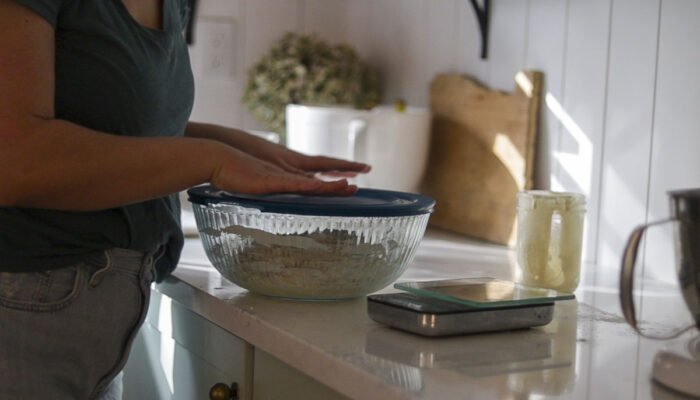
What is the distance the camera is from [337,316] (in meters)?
0.96

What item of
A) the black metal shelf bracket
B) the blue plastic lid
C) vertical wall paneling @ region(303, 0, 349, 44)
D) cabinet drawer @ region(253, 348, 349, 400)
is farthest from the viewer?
vertical wall paneling @ region(303, 0, 349, 44)

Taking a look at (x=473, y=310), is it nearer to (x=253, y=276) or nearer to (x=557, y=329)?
(x=557, y=329)

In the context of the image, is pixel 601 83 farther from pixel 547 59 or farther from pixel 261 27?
pixel 261 27

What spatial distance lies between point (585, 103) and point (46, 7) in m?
0.90

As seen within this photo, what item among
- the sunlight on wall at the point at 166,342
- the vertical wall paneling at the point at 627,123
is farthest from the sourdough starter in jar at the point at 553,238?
the sunlight on wall at the point at 166,342

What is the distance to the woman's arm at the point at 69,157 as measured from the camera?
815mm

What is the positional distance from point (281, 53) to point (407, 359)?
129 centimetres

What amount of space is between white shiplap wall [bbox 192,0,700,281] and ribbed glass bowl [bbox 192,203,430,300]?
0.45 m

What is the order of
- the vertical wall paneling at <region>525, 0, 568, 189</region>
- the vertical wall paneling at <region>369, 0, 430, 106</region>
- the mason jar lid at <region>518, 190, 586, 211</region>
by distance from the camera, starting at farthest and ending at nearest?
the vertical wall paneling at <region>369, 0, 430, 106</region> → the vertical wall paneling at <region>525, 0, 568, 189</region> → the mason jar lid at <region>518, 190, 586, 211</region>

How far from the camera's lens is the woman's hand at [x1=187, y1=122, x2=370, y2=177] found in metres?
1.20

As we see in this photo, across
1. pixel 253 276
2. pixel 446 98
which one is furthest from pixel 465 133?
pixel 253 276

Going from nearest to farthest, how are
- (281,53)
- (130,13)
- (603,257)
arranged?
(130,13) → (603,257) → (281,53)

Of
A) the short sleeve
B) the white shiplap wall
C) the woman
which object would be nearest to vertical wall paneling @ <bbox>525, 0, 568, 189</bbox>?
the white shiplap wall

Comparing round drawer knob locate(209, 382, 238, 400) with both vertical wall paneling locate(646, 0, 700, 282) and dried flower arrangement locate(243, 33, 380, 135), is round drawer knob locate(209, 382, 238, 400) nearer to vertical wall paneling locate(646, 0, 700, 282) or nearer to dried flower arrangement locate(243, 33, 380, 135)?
vertical wall paneling locate(646, 0, 700, 282)
